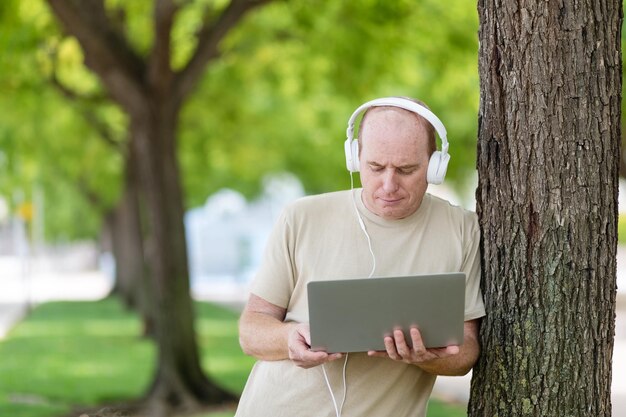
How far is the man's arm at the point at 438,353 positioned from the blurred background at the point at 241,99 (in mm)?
9257

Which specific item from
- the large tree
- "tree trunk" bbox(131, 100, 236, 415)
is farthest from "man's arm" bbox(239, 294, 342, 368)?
"tree trunk" bbox(131, 100, 236, 415)

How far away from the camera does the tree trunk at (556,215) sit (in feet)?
13.4

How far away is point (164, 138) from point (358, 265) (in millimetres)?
9882

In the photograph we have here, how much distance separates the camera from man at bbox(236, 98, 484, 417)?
13.1 ft

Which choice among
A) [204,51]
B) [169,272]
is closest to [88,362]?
[169,272]

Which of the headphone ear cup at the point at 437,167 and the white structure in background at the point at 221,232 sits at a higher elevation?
the white structure in background at the point at 221,232

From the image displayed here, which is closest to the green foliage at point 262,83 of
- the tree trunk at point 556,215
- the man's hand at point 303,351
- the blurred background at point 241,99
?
the blurred background at point 241,99

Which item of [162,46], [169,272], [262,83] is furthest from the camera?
[262,83]

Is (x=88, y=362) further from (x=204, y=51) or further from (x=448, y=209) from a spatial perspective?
(x=448, y=209)

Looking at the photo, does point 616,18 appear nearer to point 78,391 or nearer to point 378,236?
point 378,236

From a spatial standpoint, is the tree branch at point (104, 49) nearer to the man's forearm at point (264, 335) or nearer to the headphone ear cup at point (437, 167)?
the man's forearm at point (264, 335)

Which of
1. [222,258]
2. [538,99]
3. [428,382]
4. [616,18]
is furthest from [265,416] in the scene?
[222,258]

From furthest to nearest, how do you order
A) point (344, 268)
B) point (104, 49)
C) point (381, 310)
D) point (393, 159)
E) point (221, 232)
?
1. point (221, 232)
2. point (104, 49)
3. point (344, 268)
4. point (393, 159)
5. point (381, 310)

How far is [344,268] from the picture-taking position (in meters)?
4.05
